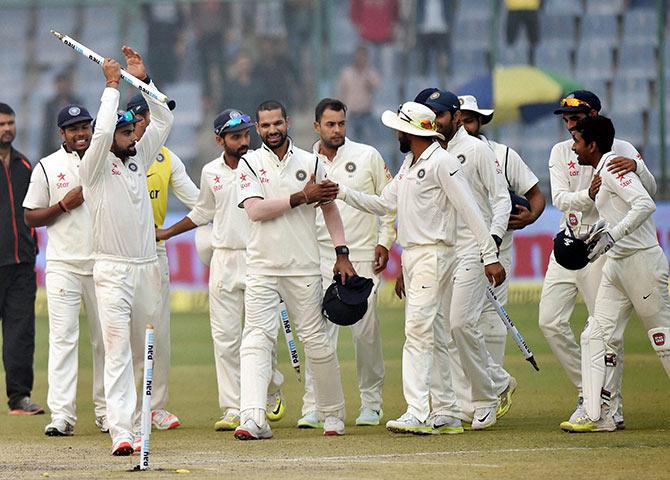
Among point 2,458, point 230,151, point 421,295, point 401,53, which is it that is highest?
point 401,53

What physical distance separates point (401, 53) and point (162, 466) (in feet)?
46.3

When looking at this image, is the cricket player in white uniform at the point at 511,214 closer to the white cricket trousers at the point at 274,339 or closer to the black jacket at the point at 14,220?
the white cricket trousers at the point at 274,339

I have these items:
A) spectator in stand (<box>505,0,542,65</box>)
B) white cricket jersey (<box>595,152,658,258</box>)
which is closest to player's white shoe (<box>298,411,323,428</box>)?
white cricket jersey (<box>595,152,658,258</box>)

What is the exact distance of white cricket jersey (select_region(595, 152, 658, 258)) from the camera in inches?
371

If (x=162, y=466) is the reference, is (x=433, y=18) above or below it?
above

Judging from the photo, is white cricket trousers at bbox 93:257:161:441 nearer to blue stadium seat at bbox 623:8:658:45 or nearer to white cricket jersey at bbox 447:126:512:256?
white cricket jersey at bbox 447:126:512:256

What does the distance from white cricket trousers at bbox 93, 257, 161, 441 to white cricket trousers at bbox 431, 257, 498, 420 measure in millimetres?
1840

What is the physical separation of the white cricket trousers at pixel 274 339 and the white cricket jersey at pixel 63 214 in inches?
54.6

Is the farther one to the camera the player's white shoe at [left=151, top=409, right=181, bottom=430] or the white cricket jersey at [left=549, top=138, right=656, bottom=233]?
the player's white shoe at [left=151, top=409, right=181, bottom=430]

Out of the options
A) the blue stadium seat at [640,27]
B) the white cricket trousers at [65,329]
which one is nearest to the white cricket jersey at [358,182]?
the white cricket trousers at [65,329]

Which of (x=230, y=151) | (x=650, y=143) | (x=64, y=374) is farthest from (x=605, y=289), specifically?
(x=650, y=143)

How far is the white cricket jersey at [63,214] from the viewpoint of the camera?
1072 cm

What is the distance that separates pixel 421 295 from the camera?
9.85 meters

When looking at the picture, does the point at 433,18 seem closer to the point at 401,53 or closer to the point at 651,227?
the point at 401,53
